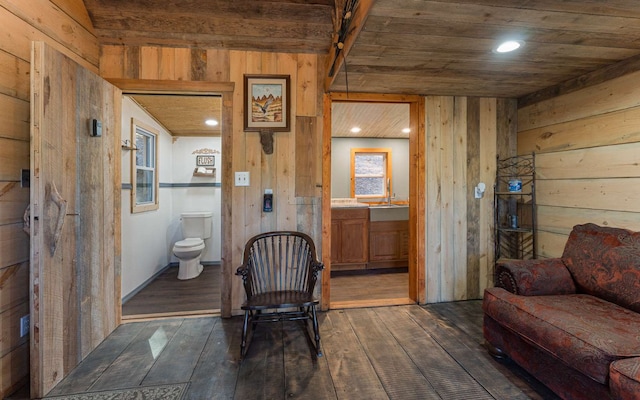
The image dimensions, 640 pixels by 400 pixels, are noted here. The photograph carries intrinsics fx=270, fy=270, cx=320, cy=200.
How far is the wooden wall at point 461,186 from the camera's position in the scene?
2652 millimetres

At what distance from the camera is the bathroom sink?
383 cm

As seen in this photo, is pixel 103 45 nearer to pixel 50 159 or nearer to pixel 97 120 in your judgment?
pixel 97 120

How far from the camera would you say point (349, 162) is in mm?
4984

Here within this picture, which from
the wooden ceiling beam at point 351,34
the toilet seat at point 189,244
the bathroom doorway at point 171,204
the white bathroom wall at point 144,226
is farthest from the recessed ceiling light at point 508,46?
the toilet seat at point 189,244

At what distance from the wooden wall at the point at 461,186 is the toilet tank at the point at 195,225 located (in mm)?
3030

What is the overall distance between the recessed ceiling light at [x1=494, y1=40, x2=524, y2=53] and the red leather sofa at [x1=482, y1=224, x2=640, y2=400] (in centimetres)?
136

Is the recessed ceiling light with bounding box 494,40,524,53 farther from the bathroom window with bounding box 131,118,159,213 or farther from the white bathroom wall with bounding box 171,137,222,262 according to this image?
the white bathroom wall with bounding box 171,137,222,262

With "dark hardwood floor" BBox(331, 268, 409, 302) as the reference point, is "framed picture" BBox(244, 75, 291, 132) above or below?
above

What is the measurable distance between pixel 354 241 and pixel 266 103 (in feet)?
7.40

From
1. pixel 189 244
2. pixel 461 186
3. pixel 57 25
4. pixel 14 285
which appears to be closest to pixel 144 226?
pixel 189 244

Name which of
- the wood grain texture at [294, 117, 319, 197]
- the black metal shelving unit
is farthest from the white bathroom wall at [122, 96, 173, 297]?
the black metal shelving unit

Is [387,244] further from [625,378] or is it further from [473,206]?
[625,378]

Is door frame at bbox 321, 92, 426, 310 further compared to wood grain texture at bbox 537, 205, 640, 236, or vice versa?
door frame at bbox 321, 92, 426, 310

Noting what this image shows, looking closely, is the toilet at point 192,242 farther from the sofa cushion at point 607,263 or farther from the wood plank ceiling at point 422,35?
the sofa cushion at point 607,263
